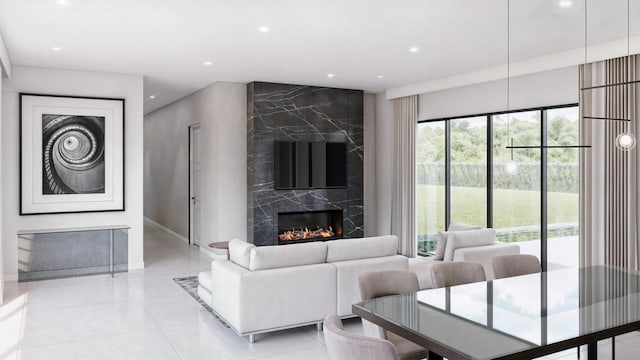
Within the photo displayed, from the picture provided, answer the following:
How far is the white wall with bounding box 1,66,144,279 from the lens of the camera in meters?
6.50

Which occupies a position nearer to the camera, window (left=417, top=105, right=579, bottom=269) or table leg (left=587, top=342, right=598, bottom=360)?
table leg (left=587, top=342, right=598, bottom=360)

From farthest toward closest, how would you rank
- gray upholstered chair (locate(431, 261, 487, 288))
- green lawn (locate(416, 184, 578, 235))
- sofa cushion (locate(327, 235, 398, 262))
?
green lawn (locate(416, 184, 578, 235)), sofa cushion (locate(327, 235, 398, 262)), gray upholstered chair (locate(431, 261, 487, 288))

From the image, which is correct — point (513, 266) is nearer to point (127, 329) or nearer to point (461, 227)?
point (461, 227)

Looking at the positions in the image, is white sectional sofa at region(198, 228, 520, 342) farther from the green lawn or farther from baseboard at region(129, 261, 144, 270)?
baseboard at region(129, 261, 144, 270)

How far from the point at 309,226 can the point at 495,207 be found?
3036 mm

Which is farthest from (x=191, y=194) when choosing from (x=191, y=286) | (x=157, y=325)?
(x=157, y=325)

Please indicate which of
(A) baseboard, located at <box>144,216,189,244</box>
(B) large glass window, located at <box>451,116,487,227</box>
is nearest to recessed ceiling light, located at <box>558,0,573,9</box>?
(B) large glass window, located at <box>451,116,487,227</box>

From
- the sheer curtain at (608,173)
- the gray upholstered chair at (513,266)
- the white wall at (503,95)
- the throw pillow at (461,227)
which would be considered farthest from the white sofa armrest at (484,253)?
the white wall at (503,95)

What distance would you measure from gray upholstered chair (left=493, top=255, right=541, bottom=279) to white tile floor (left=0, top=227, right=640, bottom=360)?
→ 73 centimetres

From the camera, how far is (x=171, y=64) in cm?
650

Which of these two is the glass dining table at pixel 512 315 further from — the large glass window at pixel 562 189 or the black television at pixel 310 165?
the black television at pixel 310 165

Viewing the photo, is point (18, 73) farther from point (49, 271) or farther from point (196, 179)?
point (196, 179)

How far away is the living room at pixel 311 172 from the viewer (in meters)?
4.08

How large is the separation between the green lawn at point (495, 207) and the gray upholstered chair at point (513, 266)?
2576 millimetres
